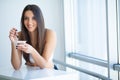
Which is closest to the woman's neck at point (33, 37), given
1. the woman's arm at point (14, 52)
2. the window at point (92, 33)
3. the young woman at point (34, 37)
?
the young woman at point (34, 37)

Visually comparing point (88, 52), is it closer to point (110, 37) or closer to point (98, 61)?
point (98, 61)

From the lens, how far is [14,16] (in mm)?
2463

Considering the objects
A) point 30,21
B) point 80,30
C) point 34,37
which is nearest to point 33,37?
point 34,37

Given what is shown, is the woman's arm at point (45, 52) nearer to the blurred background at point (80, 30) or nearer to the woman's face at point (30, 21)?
the woman's face at point (30, 21)

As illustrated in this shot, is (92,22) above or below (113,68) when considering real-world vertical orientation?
above

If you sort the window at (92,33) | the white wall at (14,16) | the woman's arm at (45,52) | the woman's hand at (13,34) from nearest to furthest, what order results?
the woman's arm at (45,52) < the woman's hand at (13,34) < the window at (92,33) < the white wall at (14,16)

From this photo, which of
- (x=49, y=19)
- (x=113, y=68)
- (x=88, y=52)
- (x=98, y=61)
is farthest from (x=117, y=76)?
(x=49, y=19)

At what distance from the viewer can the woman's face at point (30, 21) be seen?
1567 millimetres

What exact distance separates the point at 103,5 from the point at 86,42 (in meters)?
0.49

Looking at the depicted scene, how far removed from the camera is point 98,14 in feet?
7.08

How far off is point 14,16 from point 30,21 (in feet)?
3.11

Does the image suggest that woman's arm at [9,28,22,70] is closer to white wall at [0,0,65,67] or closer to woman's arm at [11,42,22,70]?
woman's arm at [11,42,22,70]

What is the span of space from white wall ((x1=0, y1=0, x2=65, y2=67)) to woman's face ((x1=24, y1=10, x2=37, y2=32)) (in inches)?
35.2

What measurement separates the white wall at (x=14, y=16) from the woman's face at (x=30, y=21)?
2.93ft
